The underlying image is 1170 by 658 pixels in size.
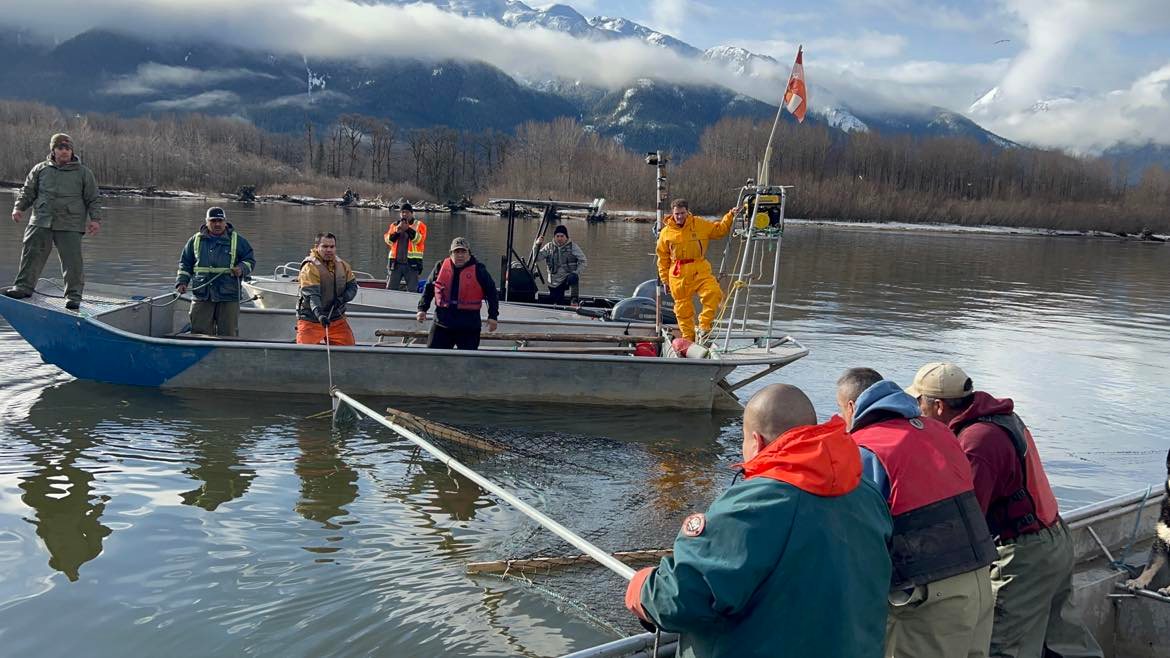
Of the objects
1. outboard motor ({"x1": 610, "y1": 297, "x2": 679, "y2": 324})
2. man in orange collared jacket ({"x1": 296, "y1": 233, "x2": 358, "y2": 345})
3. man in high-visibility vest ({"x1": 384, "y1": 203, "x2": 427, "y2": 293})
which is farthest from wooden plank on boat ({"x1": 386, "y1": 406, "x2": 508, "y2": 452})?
man in high-visibility vest ({"x1": 384, "y1": 203, "x2": 427, "y2": 293})

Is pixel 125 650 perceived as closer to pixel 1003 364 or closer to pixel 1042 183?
pixel 1003 364

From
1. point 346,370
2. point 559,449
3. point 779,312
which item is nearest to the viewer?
point 559,449

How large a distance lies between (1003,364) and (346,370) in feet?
33.4

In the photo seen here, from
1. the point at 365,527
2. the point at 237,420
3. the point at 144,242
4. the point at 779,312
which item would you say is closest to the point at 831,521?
the point at 365,527

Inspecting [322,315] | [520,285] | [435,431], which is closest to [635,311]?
[520,285]

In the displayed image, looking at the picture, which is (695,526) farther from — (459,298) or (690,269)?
(690,269)

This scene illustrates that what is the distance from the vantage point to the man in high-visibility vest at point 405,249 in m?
15.4

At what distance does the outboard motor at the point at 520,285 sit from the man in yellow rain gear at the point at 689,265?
12.6 ft

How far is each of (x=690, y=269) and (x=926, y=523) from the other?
296 inches

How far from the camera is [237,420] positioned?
347 inches

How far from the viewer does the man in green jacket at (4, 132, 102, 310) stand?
9516mm

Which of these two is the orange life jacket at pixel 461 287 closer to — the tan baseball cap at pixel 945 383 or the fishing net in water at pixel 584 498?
the fishing net in water at pixel 584 498

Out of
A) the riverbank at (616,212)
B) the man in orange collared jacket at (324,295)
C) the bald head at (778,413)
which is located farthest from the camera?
the riverbank at (616,212)

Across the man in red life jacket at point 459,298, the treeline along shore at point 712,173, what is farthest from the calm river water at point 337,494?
the treeline along shore at point 712,173
